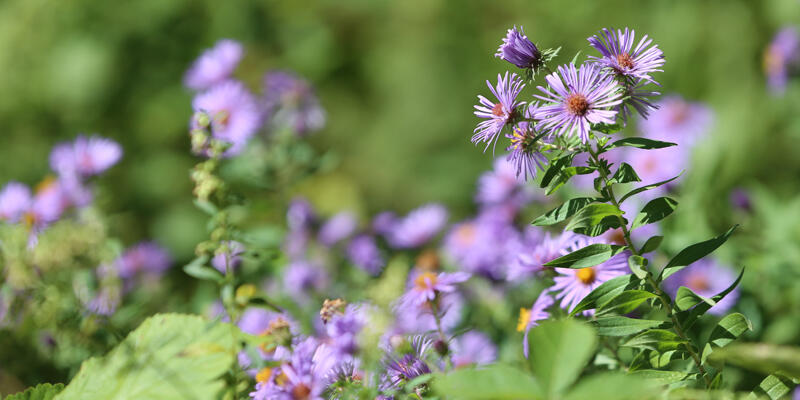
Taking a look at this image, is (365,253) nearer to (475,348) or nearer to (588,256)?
(475,348)

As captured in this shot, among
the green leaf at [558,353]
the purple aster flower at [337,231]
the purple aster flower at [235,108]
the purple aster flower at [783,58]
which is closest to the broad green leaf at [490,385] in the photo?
the green leaf at [558,353]

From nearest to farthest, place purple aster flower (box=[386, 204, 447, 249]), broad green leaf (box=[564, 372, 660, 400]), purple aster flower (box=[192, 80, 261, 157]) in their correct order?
broad green leaf (box=[564, 372, 660, 400])
purple aster flower (box=[192, 80, 261, 157])
purple aster flower (box=[386, 204, 447, 249])

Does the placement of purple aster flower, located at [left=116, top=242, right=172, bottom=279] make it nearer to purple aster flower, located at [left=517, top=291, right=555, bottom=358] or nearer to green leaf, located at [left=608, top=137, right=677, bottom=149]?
purple aster flower, located at [left=517, top=291, right=555, bottom=358]

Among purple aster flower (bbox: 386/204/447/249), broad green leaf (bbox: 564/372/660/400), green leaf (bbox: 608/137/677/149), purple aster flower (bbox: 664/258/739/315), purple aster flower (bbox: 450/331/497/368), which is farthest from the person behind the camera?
purple aster flower (bbox: 386/204/447/249)

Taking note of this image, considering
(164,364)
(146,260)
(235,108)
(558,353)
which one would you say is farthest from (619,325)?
(146,260)

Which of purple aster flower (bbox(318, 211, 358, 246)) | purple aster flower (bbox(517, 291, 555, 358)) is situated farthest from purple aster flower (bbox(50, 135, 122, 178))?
purple aster flower (bbox(517, 291, 555, 358))

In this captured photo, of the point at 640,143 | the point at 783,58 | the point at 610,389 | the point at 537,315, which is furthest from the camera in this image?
the point at 783,58

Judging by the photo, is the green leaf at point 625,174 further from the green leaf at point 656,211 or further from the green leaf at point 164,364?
the green leaf at point 164,364
